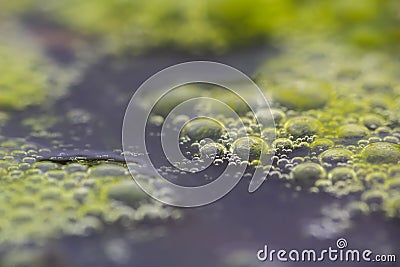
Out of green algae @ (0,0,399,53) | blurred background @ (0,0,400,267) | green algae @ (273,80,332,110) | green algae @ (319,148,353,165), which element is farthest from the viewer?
green algae @ (0,0,399,53)

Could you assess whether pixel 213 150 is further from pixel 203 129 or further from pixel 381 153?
pixel 381 153

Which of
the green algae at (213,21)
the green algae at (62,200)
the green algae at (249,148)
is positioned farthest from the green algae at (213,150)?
the green algae at (213,21)

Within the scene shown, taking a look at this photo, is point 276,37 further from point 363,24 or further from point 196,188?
point 196,188

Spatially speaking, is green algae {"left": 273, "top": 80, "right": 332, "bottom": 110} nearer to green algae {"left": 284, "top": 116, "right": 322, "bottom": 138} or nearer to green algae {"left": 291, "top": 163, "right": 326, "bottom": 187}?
green algae {"left": 284, "top": 116, "right": 322, "bottom": 138}

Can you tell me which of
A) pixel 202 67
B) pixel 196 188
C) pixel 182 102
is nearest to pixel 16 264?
pixel 196 188

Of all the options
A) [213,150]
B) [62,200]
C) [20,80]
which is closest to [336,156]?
[213,150]

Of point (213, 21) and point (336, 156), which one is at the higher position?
point (213, 21)

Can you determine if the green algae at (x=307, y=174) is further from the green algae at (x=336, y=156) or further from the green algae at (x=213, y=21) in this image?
the green algae at (x=213, y=21)

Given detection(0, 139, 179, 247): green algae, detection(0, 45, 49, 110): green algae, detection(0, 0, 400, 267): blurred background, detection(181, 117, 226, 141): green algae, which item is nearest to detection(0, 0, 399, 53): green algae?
detection(0, 0, 400, 267): blurred background

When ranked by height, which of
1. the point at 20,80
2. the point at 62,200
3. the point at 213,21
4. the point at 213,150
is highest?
the point at 213,21
